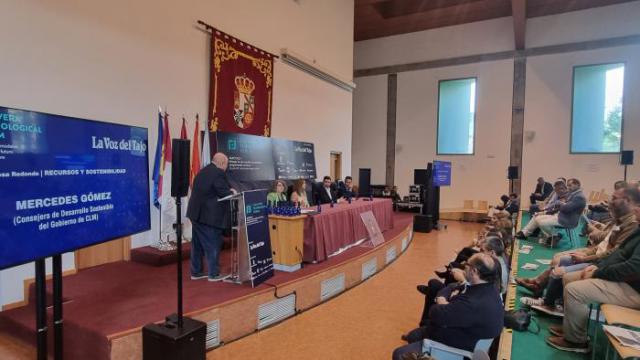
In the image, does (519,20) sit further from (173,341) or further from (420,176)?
(173,341)

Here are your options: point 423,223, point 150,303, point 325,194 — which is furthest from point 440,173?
point 150,303

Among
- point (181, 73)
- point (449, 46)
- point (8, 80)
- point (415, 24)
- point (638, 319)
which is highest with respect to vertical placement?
point (415, 24)

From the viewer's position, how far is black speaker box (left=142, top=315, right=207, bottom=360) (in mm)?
2396

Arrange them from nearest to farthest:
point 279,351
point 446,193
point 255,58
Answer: point 279,351
point 255,58
point 446,193

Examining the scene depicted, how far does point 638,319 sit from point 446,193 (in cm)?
1021

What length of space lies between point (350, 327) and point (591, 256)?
2391mm

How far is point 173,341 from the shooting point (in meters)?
2.37

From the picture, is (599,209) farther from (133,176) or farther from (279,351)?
(133,176)

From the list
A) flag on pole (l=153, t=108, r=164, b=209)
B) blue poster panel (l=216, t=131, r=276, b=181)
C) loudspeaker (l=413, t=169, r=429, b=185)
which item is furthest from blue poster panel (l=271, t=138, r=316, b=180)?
loudspeaker (l=413, t=169, r=429, b=185)

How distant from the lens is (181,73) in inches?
211

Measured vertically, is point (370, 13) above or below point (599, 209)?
above

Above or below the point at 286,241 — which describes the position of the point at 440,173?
above

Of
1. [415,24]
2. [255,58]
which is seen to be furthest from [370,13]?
[255,58]

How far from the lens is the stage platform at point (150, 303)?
8.63ft
